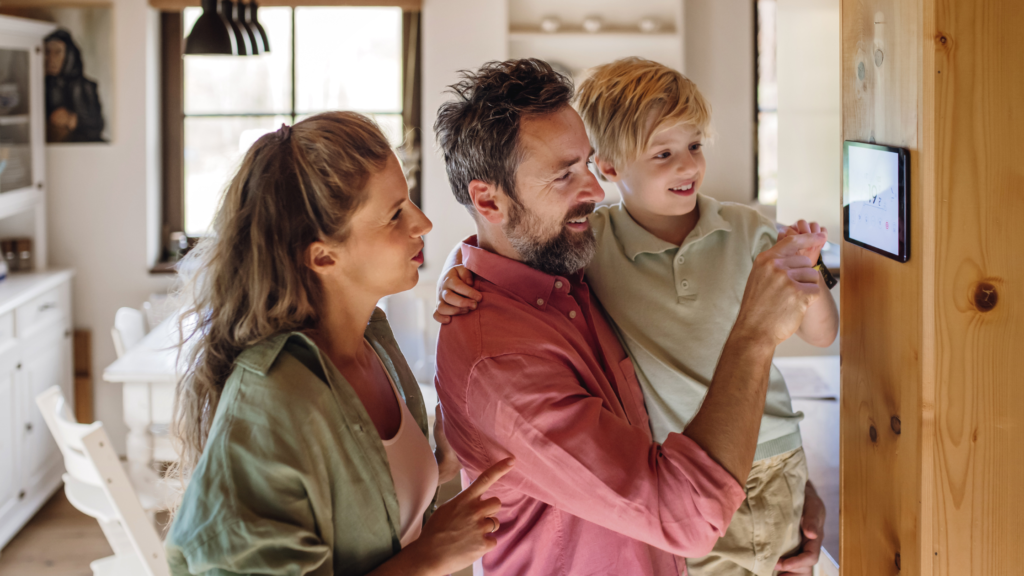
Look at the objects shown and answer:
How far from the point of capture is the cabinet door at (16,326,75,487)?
366 cm

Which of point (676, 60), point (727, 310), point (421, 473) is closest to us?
point (421, 473)

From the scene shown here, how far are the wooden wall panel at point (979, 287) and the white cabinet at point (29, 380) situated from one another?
3.38 meters

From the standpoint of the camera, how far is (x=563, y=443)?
1114 mm

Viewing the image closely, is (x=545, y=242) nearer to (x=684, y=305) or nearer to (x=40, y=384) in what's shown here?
(x=684, y=305)

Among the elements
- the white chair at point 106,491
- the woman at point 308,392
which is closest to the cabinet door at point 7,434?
the white chair at point 106,491

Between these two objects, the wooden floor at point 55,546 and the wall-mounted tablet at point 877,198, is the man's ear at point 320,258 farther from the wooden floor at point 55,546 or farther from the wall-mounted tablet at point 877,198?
the wooden floor at point 55,546

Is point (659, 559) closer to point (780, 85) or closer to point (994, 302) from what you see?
point (994, 302)

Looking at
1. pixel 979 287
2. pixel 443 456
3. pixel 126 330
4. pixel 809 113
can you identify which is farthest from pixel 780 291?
pixel 126 330

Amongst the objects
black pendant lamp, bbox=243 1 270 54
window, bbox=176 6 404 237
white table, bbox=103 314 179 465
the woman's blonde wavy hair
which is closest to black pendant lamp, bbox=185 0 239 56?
black pendant lamp, bbox=243 1 270 54

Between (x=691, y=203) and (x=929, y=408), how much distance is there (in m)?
0.59

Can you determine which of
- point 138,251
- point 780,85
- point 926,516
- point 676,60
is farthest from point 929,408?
point 138,251

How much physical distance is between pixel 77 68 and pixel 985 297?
163 inches

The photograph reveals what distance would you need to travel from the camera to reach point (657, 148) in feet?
4.86

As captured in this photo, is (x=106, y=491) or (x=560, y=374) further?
(x=106, y=491)
